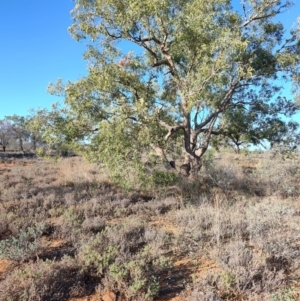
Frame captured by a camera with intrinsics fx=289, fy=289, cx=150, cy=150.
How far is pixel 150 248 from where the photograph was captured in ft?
18.0

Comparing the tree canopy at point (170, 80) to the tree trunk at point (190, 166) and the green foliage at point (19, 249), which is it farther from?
the green foliage at point (19, 249)

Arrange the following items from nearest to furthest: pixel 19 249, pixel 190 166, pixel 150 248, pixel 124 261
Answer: pixel 124 261 → pixel 19 249 → pixel 150 248 → pixel 190 166

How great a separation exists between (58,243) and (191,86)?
5.73m

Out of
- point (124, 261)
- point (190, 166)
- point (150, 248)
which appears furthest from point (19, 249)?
point (190, 166)

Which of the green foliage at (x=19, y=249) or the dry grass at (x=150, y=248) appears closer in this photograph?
the dry grass at (x=150, y=248)

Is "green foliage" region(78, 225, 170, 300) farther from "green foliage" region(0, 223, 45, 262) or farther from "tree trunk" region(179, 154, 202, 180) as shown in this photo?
"tree trunk" region(179, 154, 202, 180)

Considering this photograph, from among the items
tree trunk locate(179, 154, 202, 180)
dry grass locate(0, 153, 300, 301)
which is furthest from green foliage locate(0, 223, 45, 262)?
tree trunk locate(179, 154, 202, 180)

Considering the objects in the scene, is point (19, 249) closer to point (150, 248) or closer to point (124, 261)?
point (124, 261)

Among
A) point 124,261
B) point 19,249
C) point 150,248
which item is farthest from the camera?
point 150,248

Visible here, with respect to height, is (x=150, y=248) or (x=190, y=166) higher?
(x=190, y=166)

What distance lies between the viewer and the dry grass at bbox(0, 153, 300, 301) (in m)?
4.18

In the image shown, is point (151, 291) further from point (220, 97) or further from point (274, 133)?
point (274, 133)

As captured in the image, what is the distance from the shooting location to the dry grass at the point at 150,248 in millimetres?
4180

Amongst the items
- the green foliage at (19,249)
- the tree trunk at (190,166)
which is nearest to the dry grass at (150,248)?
the green foliage at (19,249)
